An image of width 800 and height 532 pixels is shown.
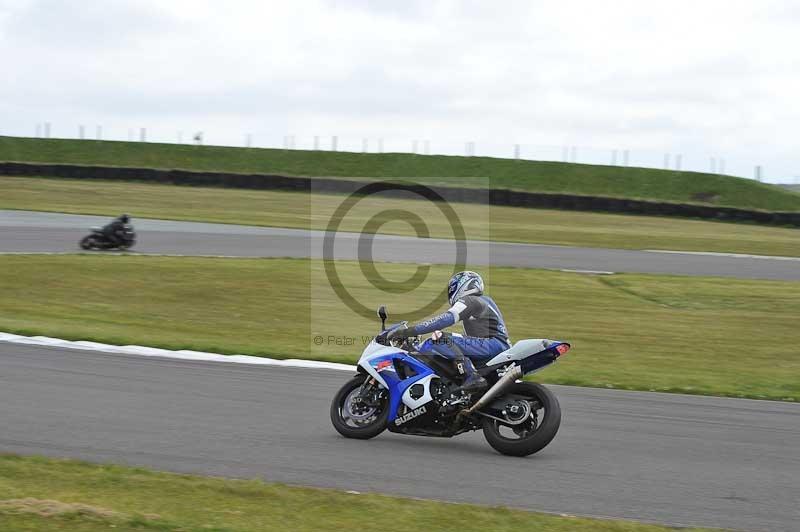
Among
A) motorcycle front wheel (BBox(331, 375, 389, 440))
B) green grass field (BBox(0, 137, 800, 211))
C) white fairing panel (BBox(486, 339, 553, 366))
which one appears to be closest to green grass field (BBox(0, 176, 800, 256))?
green grass field (BBox(0, 137, 800, 211))

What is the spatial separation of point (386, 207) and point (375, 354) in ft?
129

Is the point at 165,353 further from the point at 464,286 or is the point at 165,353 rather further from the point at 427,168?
the point at 427,168

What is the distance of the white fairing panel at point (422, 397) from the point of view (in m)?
9.39

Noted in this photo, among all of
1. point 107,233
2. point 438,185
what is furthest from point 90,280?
point 438,185

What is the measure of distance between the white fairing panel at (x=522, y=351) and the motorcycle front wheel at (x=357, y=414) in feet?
4.06

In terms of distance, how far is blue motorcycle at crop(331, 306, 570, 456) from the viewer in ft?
29.2

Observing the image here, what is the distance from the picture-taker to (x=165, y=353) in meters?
14.7

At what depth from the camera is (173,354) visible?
14672mm

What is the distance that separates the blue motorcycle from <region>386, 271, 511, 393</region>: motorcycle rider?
0.23ft

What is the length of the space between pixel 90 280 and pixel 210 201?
25514mm

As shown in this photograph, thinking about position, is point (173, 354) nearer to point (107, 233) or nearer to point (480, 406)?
point (480, 406)

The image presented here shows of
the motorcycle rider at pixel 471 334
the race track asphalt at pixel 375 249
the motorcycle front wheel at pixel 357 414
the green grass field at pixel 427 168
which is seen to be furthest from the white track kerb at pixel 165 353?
the green grass field at pixel 427 168

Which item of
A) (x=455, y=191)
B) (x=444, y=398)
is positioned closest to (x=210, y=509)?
(x=444, y=398)

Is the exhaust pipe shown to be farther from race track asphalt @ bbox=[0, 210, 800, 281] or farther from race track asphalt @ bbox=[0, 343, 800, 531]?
race track asphalt @ bbox=[0, 210, 800, 281]
